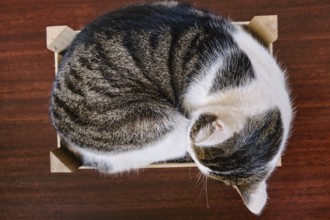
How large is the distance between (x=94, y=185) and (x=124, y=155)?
0.99 feet

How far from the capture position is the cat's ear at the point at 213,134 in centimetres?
80

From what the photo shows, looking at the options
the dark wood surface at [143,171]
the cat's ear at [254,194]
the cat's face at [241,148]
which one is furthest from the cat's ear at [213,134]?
the dark wood surface at [143,171]

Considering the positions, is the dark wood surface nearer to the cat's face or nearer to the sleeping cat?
the sleeping cat

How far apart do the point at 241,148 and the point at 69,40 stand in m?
0.56

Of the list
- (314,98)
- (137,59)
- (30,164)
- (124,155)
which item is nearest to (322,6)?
(314,98)

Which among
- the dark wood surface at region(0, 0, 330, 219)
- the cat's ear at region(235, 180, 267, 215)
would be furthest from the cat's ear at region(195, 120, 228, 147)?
the dark wood surface at region(0, 0, 330, 219)

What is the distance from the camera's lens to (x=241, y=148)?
834 mm

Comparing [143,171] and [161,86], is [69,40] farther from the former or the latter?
[143,171]

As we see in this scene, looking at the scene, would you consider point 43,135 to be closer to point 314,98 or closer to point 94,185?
point 94,185

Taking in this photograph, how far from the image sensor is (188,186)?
4.18 ft

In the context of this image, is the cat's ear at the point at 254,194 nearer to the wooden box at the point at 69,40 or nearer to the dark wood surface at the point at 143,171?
the wooden box at the point at 69,40

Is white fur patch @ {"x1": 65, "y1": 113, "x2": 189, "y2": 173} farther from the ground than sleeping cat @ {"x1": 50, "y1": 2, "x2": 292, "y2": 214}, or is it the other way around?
sleeping cat @ {"x1": 50, "y1": 2, "x2": 292, "y2": 214}

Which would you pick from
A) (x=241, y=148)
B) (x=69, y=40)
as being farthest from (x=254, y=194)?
(x=69, y=40)

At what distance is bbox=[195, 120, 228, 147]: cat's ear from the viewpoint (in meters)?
0.80
